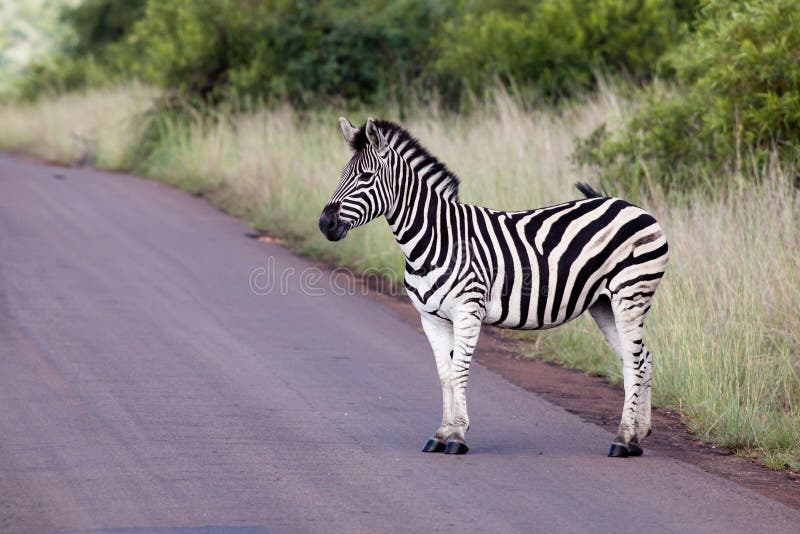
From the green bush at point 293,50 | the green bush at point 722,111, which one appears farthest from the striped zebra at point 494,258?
the green bush at point 293,50

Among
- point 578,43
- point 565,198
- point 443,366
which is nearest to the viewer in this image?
point 443,366

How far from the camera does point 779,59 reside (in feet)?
35.9

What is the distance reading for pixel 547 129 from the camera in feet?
44.7

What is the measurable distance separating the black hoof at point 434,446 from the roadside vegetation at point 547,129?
1844 millimetres

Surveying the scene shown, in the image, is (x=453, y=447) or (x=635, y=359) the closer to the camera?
(x=453, y=447)

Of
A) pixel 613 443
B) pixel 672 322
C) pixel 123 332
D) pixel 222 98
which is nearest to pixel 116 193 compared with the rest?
pixel 222 98

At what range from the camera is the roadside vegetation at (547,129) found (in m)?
8.23

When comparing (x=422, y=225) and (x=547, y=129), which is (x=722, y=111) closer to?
(x=547, y=129)

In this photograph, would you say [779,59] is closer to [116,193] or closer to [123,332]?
[123,332]

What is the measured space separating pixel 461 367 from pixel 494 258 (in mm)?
715

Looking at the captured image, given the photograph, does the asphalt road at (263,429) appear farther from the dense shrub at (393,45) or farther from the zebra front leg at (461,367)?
the dense shrub at (393,45)

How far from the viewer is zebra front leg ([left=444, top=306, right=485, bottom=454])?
6.42 m

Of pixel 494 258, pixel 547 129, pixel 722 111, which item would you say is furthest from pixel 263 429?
pixel 547 129

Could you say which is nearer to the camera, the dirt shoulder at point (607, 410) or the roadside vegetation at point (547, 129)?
the dirt shoulder at point (607, 410)
